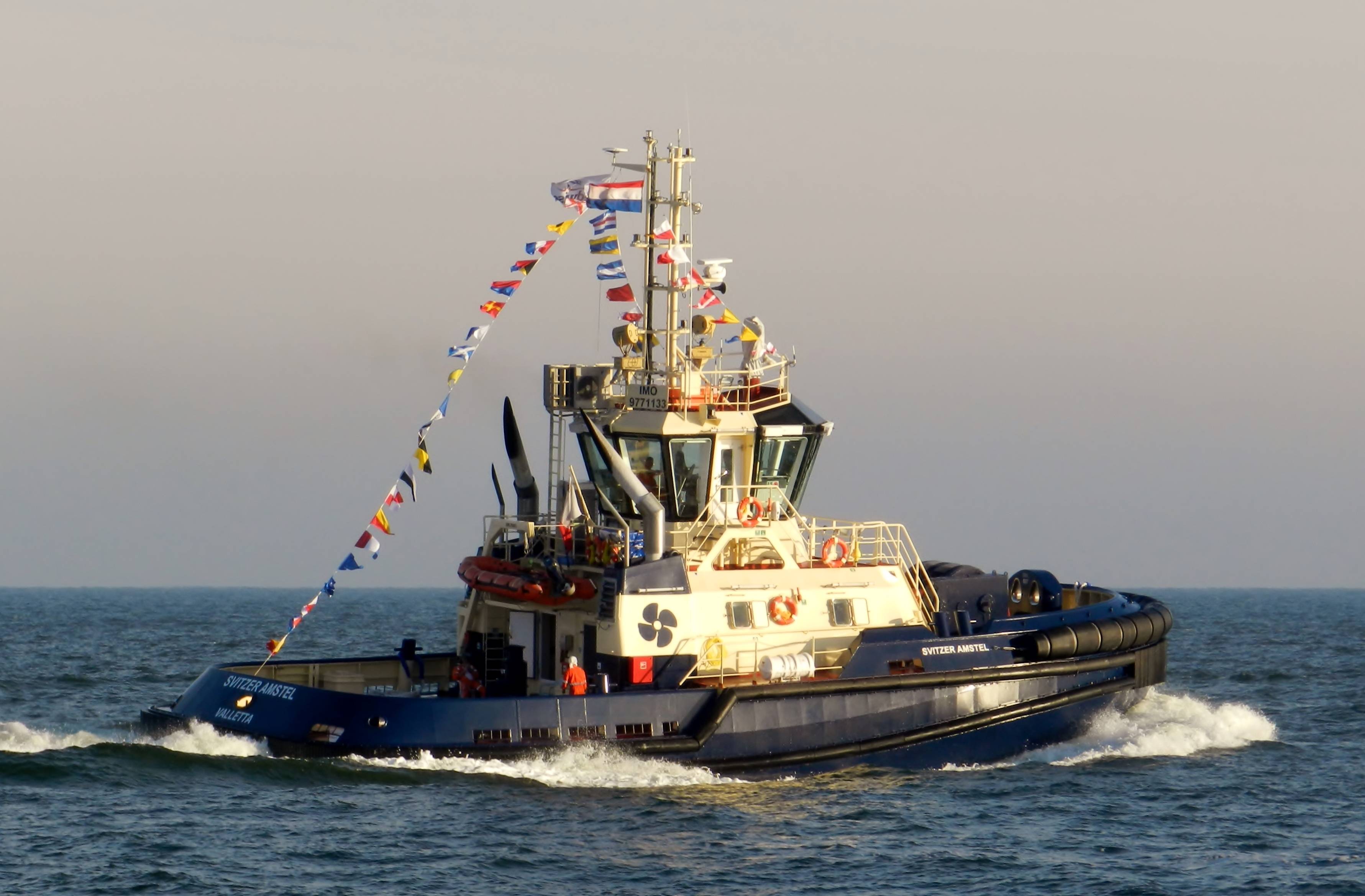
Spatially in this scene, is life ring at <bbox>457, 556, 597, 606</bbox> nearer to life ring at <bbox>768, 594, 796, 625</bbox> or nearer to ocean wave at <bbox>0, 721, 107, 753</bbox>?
life ring at <bbox>768, 594, 796, 625</bbox>

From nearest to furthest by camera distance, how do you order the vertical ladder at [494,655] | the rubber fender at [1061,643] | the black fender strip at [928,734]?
the black fender strip at [928,734] → the rubber fender at [1061,643] → the vertical ladder at [494,655]

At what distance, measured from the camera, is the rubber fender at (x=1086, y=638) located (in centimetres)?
2069

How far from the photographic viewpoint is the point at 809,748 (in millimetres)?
18906

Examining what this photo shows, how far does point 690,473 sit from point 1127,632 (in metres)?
6.05

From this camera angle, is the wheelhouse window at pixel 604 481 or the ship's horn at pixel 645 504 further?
the wheelhouse window at pixel 604 481

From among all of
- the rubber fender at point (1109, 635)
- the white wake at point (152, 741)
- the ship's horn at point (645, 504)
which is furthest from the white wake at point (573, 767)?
the rubber fender at point (1109, 635)

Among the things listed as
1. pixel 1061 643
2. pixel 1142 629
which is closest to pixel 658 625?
pixel 1061 643

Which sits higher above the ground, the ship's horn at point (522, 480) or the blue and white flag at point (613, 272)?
the blue and white flag at point (613, 272)

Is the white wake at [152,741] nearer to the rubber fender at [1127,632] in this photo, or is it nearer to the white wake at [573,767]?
the white wake at [573,767]

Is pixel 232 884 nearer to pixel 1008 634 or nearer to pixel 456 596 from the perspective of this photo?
pixel 1008 634

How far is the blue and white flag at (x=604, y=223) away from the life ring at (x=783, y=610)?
4910 mm

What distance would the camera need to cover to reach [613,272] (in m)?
20.5

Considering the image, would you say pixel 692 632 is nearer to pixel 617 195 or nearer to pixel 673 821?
pixel 673 821

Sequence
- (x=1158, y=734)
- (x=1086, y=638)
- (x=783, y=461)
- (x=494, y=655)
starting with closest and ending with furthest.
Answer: (x=783, y=461), (x=1086, y=638), (x=494, y=655), (x=1158, y=734)
